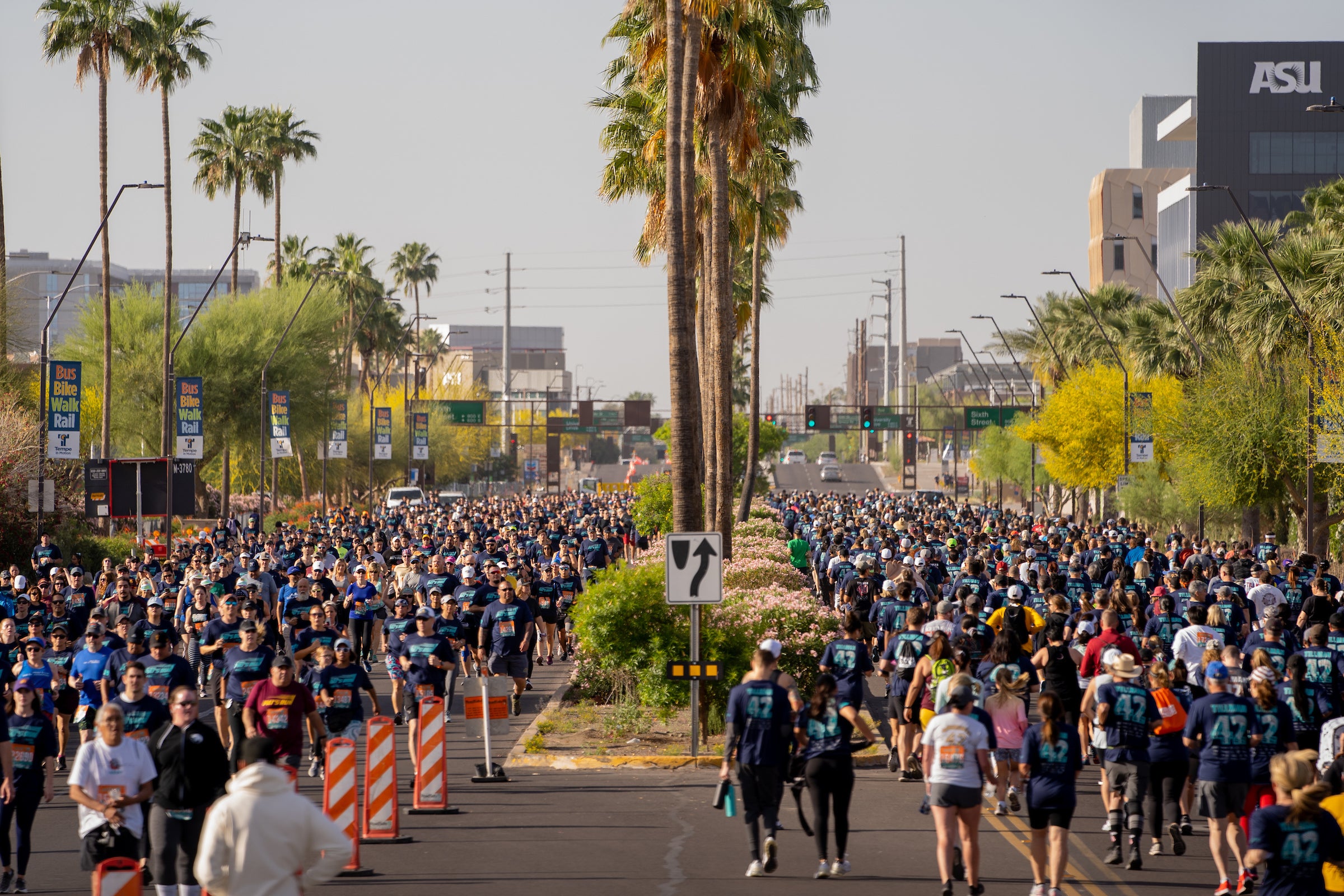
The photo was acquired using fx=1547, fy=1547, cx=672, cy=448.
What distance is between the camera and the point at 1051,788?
9914mm

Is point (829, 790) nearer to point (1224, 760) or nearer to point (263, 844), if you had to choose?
point (1224, 760)

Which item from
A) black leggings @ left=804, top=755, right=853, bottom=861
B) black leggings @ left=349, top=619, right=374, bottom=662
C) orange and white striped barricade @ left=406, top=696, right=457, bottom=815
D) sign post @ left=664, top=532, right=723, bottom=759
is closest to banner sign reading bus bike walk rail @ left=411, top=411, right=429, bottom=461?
black leggings @ left=349, top=619, right=374, bottom=662

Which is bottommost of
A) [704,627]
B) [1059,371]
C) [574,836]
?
[574,836]

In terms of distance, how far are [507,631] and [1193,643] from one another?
7675 millimetres

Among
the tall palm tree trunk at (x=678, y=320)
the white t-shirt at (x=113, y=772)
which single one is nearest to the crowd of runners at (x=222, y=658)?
the white t-shirt at (x=113, y=772)

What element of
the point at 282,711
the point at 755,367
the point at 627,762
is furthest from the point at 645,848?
the point at 755,367

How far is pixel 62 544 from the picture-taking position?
37.3 m

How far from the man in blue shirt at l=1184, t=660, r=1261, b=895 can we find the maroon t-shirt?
6487 mm

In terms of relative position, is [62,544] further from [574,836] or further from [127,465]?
[574,836]

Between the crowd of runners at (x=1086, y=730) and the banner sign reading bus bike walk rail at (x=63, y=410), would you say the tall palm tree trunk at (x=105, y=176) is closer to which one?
the banner sign reading bus bike walk rail at (x=63, y=410)

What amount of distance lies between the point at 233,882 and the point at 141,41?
43.3 m

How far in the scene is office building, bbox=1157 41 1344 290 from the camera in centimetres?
7781

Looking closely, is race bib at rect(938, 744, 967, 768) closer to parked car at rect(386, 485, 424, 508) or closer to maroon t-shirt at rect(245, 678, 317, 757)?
maroon t-shirt at rect(245, 678, 317, 757)

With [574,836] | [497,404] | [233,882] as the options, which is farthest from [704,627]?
[497,404]
